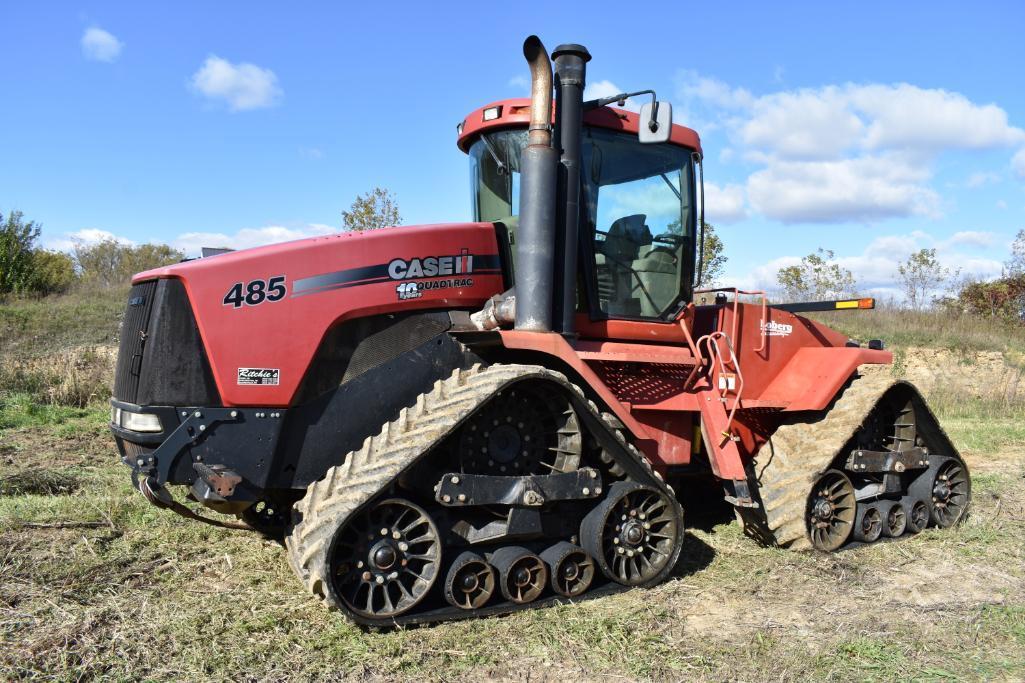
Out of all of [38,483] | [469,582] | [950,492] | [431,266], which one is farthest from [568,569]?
[38,483]

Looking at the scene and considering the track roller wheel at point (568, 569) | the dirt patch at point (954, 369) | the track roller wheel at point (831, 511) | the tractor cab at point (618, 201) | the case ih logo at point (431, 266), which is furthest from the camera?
the dirt patch at point (954, 369)

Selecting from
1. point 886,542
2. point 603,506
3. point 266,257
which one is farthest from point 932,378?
point 266,257

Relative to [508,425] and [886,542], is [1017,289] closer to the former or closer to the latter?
[886,542]

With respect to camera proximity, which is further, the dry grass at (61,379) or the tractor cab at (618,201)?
the dry grass at (61,379)

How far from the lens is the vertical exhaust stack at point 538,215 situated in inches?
187

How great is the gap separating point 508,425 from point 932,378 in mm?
16080

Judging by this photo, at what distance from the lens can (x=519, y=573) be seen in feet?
14.5

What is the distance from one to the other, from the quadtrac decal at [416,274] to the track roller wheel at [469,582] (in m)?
1.51

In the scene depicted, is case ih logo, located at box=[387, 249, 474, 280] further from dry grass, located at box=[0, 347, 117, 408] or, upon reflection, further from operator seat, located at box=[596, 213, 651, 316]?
dry grass, located at box=[0, 347, 117, 408]

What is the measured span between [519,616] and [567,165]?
2.59 meters

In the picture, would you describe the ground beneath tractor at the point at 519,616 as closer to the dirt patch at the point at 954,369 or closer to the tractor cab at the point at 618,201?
the tractor cab at the point at 618,201

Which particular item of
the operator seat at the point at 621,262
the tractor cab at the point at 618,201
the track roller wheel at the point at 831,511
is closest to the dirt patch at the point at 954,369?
the track roller wheel at the point at 831,511

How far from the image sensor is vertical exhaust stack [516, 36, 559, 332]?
187 inches

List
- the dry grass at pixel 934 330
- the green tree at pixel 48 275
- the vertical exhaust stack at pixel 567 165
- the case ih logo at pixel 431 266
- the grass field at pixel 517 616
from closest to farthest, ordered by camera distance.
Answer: the grass field at pixel 517 616 < the case ih logo at pixel 431 266 < the vertical exhaust stack at pixel 567 165 < the dry grass at pixel 934 330 < the green tree at pixel 48 275
